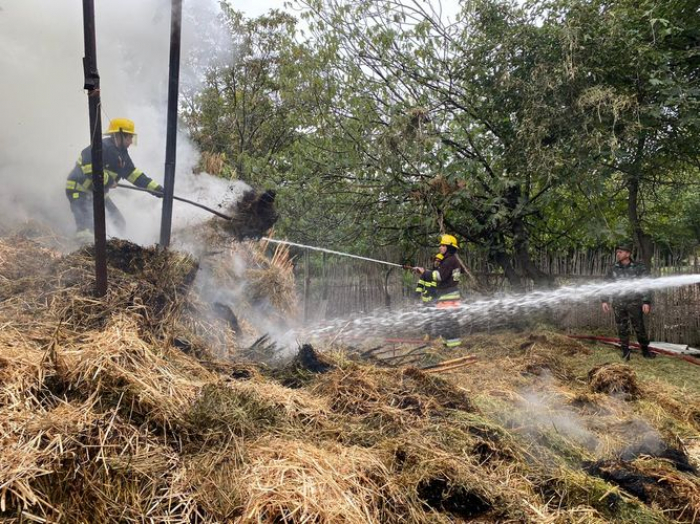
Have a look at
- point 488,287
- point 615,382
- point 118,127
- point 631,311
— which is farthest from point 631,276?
point 118,127

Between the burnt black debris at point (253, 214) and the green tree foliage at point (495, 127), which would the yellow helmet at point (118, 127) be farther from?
the green tree foliage at point (495, 127)

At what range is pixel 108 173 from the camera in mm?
6227

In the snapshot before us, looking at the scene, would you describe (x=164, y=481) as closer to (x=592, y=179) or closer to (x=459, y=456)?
(x=459, y=456)

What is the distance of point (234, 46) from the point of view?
13445 mm

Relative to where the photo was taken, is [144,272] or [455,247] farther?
[455,247]

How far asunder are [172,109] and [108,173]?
1460 mm

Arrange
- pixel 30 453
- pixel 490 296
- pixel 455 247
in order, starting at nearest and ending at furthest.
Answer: pixel 30 453, pixel 455 247, pixel 490 296

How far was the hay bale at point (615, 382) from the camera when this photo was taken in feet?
15.6

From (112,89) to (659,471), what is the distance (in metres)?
8.24

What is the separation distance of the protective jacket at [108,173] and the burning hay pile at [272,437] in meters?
1.80

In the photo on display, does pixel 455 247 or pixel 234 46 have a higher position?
pixel 234 46

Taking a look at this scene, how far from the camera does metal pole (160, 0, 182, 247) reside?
5.13 m

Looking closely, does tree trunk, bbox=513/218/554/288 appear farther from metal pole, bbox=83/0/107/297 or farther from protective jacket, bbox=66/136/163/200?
metal pole, bbox=83/0/107/297

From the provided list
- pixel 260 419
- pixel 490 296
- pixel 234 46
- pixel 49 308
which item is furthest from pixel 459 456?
pixel 234 46
